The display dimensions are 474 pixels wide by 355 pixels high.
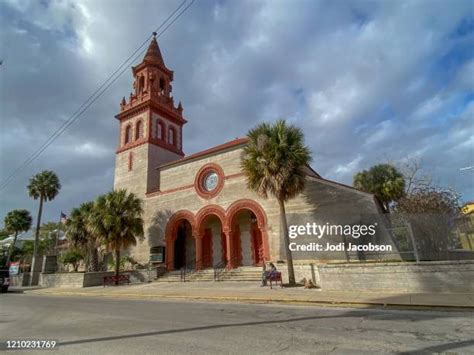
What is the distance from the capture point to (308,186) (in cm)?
2008

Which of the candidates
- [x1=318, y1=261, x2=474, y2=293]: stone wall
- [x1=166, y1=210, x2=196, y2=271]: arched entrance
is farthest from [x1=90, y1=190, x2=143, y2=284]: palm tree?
[x1=318, y1=261, x2=474, y2=293]: stone wall

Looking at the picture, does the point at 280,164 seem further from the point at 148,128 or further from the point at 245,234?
the point at 148,128

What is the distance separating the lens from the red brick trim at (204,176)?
2423 cm

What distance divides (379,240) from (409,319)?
703 cm

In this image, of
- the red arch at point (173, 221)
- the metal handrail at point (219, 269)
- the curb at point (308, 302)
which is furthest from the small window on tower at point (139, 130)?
the curb at point (308, 302)

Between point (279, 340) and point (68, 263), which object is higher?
point (68, 263)

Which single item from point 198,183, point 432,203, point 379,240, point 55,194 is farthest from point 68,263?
point 432,203

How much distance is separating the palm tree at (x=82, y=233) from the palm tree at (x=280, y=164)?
56.8 ft

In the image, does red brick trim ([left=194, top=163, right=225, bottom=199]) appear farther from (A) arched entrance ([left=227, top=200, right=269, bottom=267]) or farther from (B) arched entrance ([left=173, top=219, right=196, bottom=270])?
(B) arched entrance ([left=173, top=219, right=196, bottom=270])

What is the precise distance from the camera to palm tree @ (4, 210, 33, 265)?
40.3m

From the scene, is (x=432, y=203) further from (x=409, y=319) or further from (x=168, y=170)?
(x=168, y=170)

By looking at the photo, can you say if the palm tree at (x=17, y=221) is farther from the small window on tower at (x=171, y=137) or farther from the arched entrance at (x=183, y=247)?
the arched entrance at (x=183, y=247)

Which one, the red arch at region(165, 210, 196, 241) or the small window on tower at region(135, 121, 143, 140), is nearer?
the red arch at region(165, 210, 196, 241)

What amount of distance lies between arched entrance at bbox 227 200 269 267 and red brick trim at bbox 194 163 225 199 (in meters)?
2.12
